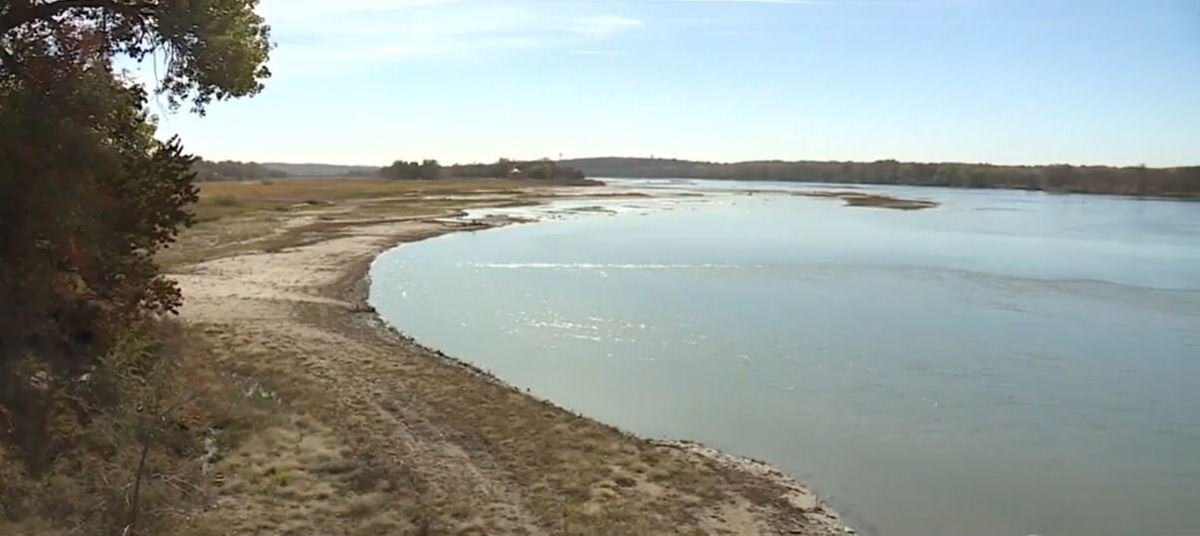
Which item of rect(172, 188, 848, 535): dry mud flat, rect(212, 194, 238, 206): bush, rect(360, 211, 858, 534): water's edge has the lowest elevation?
rect(360, 211, 858, 534): water's edge

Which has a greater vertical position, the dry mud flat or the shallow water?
the dry mud flat

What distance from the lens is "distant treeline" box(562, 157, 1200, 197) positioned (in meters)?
84.3

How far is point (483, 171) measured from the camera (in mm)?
129125

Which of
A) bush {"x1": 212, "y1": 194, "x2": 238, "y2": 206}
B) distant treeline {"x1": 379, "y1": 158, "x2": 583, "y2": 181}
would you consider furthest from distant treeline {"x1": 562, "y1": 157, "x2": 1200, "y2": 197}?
bush {"x1": 212, "y1": 194, "x2": 238, "y2": 206}

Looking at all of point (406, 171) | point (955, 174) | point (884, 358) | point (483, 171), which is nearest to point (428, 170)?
point (406, 171)

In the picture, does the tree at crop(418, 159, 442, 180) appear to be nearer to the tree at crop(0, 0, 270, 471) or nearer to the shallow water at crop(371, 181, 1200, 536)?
the shallow water at crop(371, 181, 1200, 536)

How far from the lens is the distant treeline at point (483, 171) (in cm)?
11369

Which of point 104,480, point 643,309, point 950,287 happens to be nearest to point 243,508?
point 104,480

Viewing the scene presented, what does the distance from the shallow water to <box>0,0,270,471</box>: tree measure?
5363 mm

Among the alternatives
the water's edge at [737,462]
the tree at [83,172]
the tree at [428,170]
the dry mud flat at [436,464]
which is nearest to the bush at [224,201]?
the water's edge at [737,462]

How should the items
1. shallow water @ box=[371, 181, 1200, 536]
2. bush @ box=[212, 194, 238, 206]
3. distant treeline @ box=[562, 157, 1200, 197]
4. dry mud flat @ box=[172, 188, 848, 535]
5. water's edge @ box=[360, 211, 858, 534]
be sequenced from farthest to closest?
distant treeline @ box=[562, 157, 1200, 197]
bush @ box=[212, 194, 238, 206]
shallow water @ box=[371, 181, 1200, 536]
water's edge @ box=[360, 211, 858, 534]
dry mud flat @ box=[172, 188, 848, 535]

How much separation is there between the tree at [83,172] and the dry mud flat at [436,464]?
1.69 m

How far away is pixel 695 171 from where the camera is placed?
7530 inches

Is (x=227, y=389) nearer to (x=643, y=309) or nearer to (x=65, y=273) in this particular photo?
(x=65, y=273)
